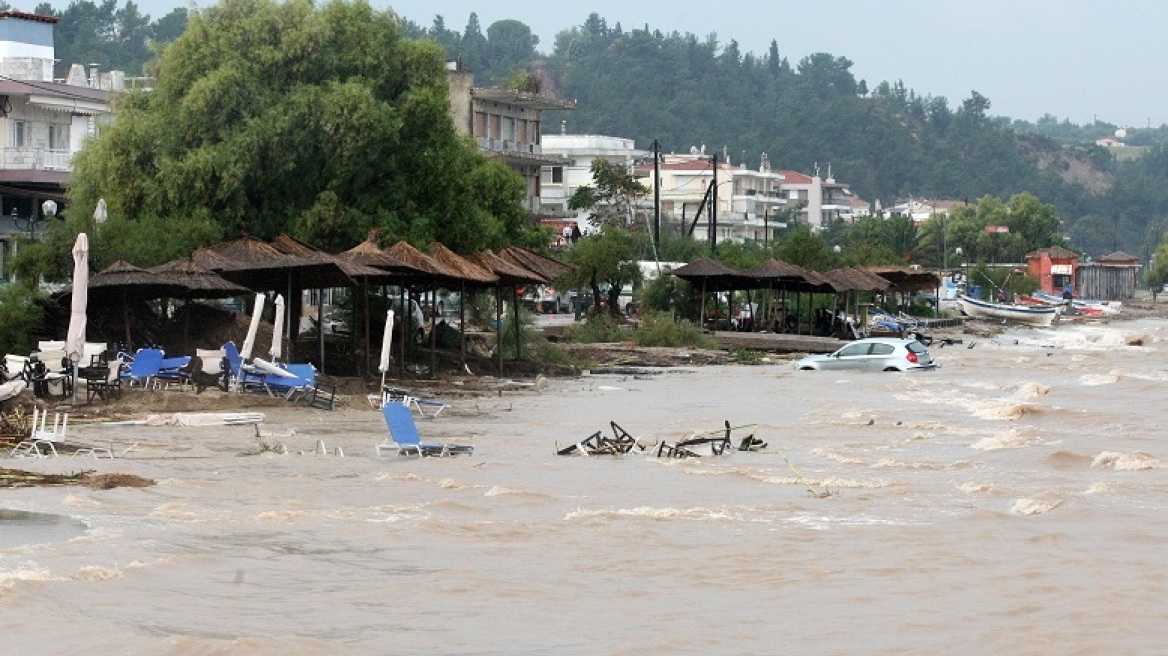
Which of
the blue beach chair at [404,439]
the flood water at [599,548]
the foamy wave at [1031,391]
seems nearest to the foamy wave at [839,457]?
the flood water at [599,548]

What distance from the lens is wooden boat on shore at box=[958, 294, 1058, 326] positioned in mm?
91938

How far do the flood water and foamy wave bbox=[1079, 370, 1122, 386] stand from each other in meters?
15.2

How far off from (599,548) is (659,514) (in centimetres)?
187

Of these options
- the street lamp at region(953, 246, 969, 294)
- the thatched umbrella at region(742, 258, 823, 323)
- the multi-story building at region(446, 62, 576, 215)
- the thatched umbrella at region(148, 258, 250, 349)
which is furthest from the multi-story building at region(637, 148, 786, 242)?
the thatched umbrella at region(148, 258, 250, 349)

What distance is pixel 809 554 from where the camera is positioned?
13.6 metres

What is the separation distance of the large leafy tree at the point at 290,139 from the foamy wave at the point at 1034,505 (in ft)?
73.5

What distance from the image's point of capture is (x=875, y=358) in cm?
4312

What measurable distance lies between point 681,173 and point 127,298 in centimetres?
11723

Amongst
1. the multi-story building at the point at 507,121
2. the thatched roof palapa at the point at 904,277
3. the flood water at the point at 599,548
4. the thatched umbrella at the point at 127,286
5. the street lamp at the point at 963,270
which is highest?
the multi-story building at the point at 507,121

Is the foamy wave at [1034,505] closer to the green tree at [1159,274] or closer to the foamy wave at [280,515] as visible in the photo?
the foamy wave at [280,515]

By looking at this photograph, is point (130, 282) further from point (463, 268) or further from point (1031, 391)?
point (1031, 391)

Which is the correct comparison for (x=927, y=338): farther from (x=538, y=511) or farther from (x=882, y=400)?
(x=538, y=511)

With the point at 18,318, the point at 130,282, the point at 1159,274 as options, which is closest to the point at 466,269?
the point at 130,282

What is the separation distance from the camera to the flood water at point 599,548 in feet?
35.3
